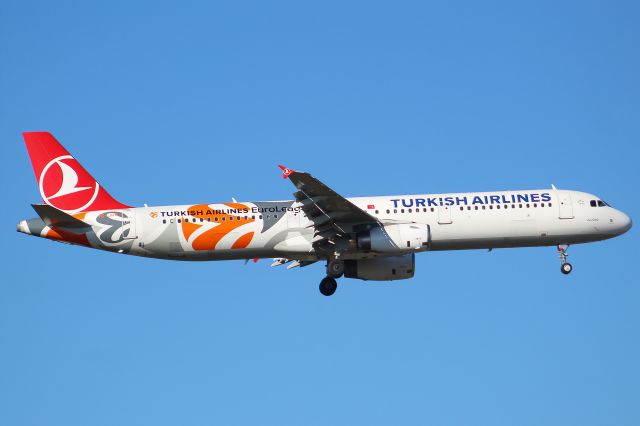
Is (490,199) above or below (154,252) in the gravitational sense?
above

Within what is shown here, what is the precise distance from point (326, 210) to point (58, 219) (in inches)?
528

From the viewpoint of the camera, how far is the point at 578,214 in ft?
181

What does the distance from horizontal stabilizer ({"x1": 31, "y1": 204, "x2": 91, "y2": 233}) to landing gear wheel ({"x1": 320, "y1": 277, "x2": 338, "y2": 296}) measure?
12.7 metres

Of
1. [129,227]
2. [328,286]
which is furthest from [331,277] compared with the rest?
[129,227]

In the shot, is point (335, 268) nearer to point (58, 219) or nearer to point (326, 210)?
point (326, 210)

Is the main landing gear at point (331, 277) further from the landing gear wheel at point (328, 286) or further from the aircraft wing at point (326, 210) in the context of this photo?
the aircraft wing at point (326, 210)

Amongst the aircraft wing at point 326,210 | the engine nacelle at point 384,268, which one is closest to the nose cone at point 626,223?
the engine nacelle at point 384,268

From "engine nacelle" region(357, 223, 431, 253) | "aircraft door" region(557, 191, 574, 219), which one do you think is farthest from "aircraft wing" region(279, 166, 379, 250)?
"aircraft door" region(557, 191, 574, 219)

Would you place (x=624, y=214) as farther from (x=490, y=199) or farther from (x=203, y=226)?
(x=203, y=226)

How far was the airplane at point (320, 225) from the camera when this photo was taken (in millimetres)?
52500

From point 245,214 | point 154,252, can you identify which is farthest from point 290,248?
point 154,252

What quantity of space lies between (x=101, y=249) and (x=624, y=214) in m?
28.2

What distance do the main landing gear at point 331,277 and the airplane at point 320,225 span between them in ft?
0.17

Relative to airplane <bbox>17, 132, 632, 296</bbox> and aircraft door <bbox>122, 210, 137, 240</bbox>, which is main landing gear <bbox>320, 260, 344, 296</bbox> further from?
aircraft door <bbox>122, 210, 137, 240</bbox>
